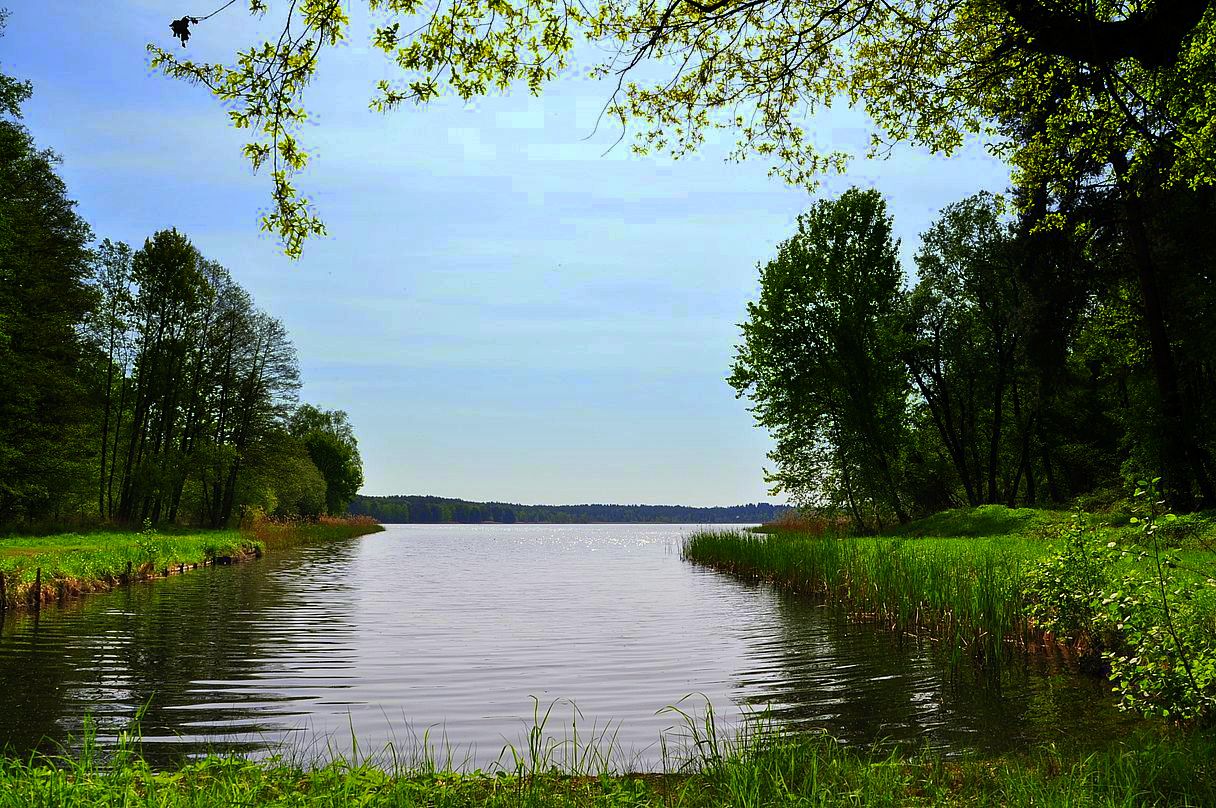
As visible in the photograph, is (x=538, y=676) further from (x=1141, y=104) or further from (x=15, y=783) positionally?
(x=1141, y=104)

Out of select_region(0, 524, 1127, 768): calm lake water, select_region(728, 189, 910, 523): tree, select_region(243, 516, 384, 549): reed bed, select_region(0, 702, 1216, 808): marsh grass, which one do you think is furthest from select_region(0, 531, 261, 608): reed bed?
select_region(728, 189, 910, 523): tree

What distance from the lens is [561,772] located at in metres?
6.07

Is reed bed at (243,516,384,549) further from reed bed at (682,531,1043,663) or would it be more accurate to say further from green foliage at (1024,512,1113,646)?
green foliage at (1024,512,1113,646)

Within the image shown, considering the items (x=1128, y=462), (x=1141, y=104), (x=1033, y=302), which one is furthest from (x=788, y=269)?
(x=1141, y=104)

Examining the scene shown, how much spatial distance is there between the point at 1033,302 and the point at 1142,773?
28.6 m

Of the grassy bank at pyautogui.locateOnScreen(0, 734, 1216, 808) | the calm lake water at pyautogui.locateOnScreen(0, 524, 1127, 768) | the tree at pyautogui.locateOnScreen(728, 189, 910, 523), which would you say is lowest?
the calm lake water at pyautogui.locateOnScreen(0, 524, 1127, 768)

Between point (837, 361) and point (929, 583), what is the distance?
2179 centimetres

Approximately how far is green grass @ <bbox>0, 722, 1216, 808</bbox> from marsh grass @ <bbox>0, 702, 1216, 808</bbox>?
0.01m

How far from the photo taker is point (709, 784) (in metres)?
5.64

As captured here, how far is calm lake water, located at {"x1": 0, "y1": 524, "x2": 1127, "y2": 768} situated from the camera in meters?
8.34

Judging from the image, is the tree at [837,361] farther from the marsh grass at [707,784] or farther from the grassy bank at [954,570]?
the marsh grass at [707,784]

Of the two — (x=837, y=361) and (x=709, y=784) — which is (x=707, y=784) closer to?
(x=709, y=784)

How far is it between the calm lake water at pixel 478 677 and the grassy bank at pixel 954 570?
65cm

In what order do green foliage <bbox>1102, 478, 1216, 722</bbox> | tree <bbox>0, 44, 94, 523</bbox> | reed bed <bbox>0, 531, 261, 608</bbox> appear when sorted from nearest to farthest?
1. green foliage <bbox>1102, 478, 1216, 722</bbox>
2. reed bed <bbox>0, 531, 261, 608</bbox>
3. tree <bbox>0, 44, 94, 523</bbox>
